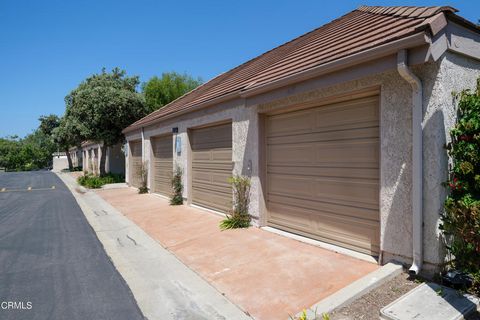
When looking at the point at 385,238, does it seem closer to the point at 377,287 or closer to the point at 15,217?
the point at 377,287

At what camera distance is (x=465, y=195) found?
359cm

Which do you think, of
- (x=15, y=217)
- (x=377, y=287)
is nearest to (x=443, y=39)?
(x=377, y=287)

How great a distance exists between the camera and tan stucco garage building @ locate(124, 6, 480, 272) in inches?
152

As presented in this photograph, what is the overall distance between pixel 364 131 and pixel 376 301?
2419 millimetres

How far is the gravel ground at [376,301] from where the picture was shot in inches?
129

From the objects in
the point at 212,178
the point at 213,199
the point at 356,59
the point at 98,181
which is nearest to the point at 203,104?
the point at 212,178

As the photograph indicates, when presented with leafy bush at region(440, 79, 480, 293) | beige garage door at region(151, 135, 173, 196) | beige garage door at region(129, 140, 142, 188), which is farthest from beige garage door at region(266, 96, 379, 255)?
beige garage door at region(129, 140, 142, 188)

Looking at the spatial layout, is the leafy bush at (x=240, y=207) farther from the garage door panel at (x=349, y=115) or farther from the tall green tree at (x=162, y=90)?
the tall green tree at (x=162, y=90)

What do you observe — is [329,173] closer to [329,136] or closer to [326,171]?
[326,171]

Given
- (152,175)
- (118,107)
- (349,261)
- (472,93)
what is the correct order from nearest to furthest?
(472,93)
(349,261)
(152,175)
(118,107)

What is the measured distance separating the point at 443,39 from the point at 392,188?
76.6 inches

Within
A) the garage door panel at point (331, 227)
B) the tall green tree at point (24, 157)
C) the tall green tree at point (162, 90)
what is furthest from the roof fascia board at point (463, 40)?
the tall green tree at point (24, 157)

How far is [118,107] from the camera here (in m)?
20.2

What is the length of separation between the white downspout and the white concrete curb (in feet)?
0.82
